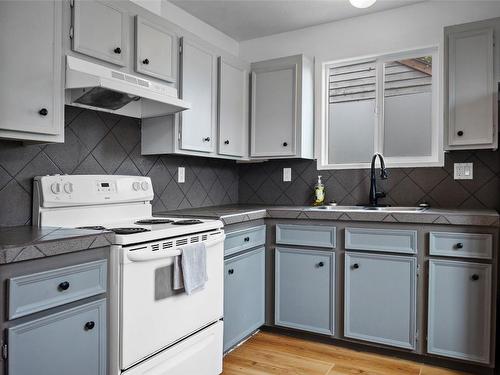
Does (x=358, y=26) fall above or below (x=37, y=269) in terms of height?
above

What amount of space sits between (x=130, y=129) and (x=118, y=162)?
24 cm

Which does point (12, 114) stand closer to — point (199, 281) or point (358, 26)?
point (199, 281)

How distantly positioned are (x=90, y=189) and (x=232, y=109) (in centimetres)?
136

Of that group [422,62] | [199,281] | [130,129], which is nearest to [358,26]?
[422,62]

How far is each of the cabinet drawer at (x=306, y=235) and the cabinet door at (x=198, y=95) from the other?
2.55ft

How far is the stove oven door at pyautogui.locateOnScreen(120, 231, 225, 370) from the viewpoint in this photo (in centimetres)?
165

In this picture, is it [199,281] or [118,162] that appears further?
[118,162]

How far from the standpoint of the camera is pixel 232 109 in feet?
10.3

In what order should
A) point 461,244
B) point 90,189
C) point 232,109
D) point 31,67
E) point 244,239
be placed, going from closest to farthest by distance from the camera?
point 31,67 < point 90,189 < point 461,244 < point 244,239 < point 232,109

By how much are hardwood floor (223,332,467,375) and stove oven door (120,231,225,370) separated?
54cm

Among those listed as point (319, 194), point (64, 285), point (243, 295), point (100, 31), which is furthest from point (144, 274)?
point (319, 194)

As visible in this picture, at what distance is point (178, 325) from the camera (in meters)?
1.94

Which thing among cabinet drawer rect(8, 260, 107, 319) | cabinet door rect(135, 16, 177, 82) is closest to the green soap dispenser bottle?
cabinet door rect(135, 16, 177, 82)

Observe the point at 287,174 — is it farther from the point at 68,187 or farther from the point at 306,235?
the point at 68,187
